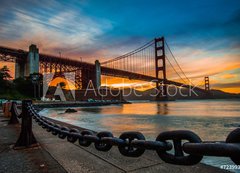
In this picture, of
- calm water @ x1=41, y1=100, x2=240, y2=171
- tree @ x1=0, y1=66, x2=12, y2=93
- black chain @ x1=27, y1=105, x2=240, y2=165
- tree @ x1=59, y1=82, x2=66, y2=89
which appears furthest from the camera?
tree @ x1=59, y1=82, x2=66, y2=89

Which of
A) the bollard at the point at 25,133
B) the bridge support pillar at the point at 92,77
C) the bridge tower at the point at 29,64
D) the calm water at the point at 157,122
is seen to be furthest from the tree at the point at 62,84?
the bollard at the point at 25,133

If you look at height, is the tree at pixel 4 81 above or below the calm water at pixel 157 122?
above

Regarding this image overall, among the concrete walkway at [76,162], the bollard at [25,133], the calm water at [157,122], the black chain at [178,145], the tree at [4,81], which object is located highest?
the tree at [4,81]

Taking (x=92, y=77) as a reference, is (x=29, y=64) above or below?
above

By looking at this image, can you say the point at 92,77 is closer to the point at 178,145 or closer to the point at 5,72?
the point at 5,72

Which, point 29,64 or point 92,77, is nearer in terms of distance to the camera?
point 29,64

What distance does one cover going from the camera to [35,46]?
45.2 meters

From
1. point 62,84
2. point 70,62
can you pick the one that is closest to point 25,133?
point 70,62

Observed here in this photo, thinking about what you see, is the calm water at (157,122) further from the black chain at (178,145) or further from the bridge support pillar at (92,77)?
the bridge support pillar at (92,77)

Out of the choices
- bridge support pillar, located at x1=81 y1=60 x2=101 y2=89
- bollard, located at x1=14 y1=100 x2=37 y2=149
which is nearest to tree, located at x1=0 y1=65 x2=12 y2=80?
bridge support pillar, located at x1=81 y1=60 x2=101 y2=89

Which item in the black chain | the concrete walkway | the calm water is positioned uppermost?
the black chain

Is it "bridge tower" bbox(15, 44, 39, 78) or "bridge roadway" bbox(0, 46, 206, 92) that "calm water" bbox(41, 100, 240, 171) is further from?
"bridge roadway" bbox(0, 46, 206, 92)

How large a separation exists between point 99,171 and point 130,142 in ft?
4.71

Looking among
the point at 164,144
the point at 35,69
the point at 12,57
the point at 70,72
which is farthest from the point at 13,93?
the point at 164,144
